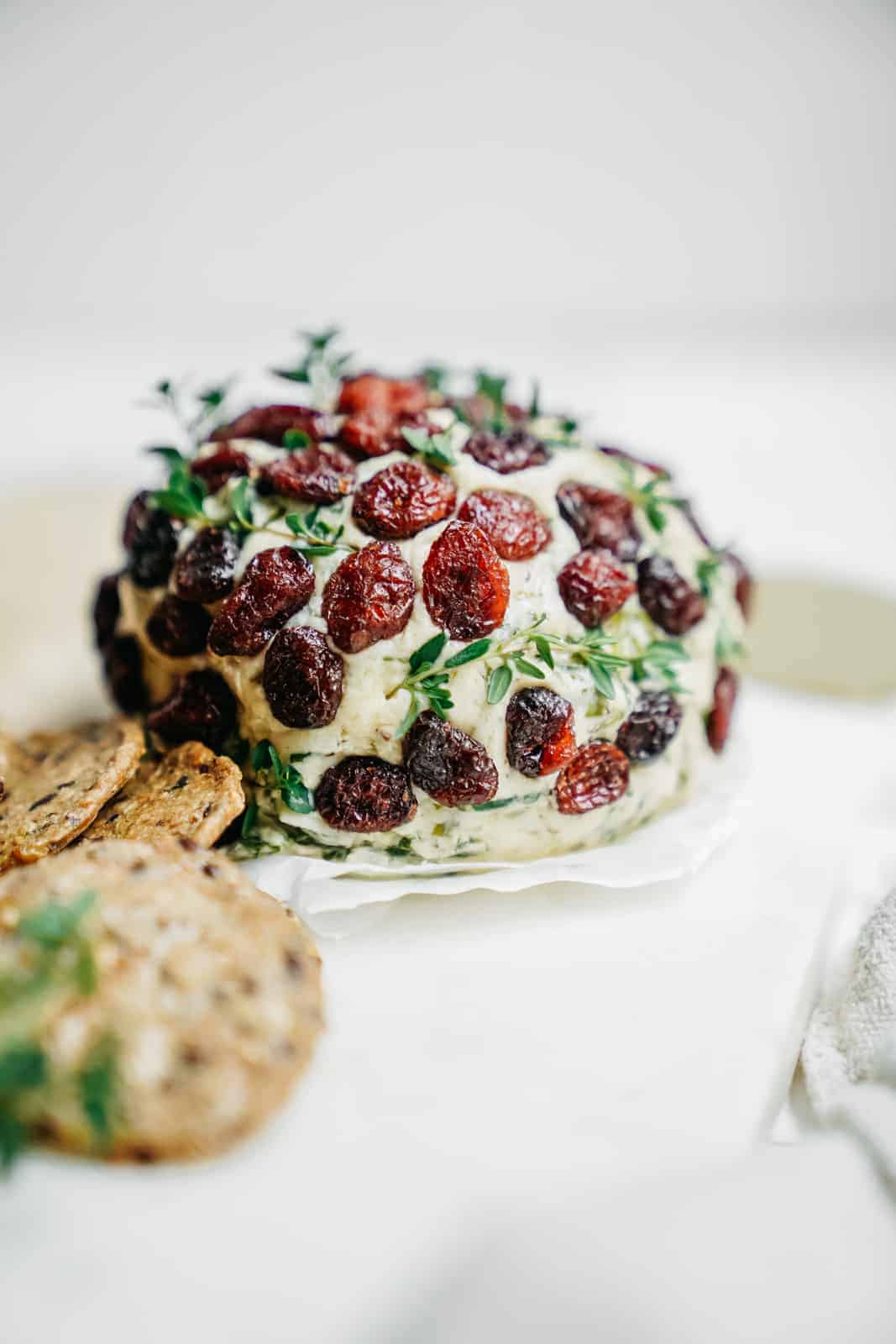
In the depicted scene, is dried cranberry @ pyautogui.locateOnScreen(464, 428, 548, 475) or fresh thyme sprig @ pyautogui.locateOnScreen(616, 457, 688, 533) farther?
fresh thyme sprig @ pyautogui.locateOnScreen(616, 457, 688, 533)

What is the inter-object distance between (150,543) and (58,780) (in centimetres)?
55

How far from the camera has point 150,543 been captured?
2586 mm

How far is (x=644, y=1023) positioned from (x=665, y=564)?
A: 99cm

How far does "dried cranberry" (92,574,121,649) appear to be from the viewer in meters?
2.88

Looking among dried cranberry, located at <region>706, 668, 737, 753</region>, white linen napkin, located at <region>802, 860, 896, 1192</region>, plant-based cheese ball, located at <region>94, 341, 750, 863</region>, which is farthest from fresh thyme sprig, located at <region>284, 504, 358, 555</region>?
white linen napkin, located at <region>802, 860, 896, 1192</region>

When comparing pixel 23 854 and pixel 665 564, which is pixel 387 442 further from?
pixel 23 854

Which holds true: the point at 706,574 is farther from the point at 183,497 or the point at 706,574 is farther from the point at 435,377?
the point at 183,497

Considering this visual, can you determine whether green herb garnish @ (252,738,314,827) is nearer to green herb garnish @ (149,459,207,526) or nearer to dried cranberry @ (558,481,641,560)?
green herb garnish @ (149,459,207,526)

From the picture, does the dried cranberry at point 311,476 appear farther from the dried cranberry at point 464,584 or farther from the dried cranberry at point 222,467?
the dried cranberry at point 464,584

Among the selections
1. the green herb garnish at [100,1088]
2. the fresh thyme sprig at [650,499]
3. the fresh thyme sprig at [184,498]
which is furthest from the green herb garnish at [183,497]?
the green herb garnish at [100,1088]

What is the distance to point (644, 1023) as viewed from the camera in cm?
221

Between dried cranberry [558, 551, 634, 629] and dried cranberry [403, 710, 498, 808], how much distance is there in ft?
1.20

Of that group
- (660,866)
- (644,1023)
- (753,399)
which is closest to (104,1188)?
(644,1023)

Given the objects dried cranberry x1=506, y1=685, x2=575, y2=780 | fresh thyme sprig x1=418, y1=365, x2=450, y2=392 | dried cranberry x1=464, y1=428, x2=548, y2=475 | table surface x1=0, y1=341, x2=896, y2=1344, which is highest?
fresh thyme sprig x1=418, y1=365, x2=450, y2=392
